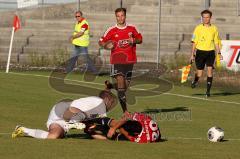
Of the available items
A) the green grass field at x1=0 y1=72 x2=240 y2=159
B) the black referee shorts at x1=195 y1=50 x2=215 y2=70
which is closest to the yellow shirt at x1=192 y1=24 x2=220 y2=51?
the black referee shorts at x1=195 y1=50 x2=215 y2=70

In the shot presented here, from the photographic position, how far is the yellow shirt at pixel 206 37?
24266mm

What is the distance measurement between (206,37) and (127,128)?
401 inches

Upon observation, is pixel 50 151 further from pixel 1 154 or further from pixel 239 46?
pixel 239 46

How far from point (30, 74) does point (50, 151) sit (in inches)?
718

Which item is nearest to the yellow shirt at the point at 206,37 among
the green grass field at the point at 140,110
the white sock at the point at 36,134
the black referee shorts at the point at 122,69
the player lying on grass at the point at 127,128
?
the green grass field at the point at 140,110

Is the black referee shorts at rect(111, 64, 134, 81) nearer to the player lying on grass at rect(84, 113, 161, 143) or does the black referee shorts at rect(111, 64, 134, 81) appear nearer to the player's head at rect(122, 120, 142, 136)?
the player lying on grass at rect(84, 113, 161, 143)

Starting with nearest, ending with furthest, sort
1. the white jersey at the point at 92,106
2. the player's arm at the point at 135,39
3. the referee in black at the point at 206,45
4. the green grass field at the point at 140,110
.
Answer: the green grass field at the point at 140,110 → the white jersey at the point at 92,106 → the player's arm at the point at 135,39 → the referee in black at the point at 206,45

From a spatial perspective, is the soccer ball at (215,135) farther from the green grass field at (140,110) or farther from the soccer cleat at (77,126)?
the soccer cleat at (77,126)

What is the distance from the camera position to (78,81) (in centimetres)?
2841

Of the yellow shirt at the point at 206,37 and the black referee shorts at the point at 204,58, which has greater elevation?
the yellow shirt at the point at 206,37

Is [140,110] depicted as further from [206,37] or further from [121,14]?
[206,37]

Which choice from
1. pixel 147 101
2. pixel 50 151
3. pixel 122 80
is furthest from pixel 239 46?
pixel 50 151

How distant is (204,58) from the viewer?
2455cm

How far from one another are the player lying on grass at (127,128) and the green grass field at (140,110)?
0.20m
